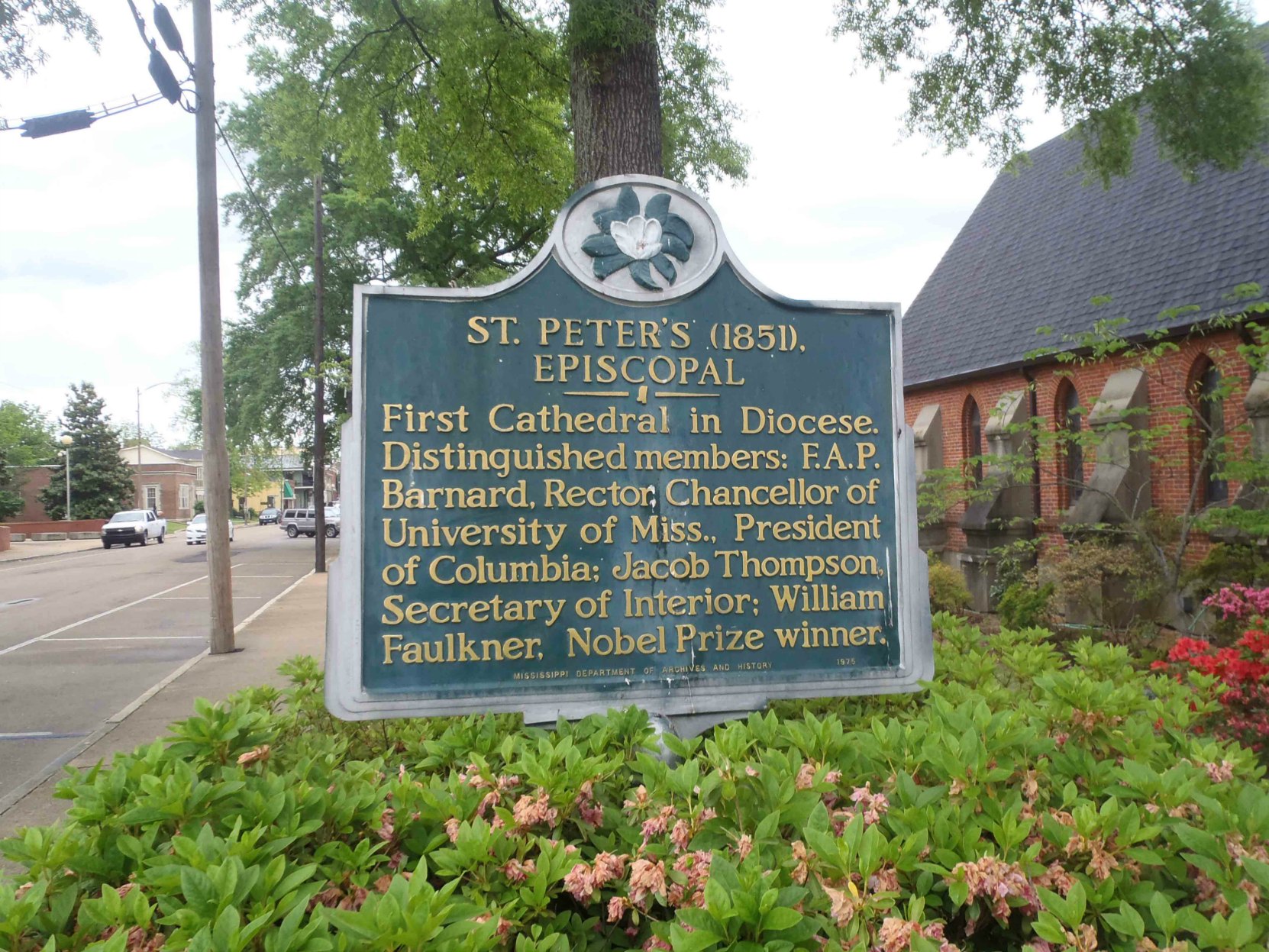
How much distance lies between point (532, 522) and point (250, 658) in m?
8.97

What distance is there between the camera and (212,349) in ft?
36.9

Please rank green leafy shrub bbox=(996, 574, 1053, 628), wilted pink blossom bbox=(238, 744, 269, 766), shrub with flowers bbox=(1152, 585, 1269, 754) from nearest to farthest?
1. wilted pink blossom bbox=(238, 744, 269, 766)
2. shrub with flowers bbox=(1152, 585, 1269, 754)
3. green leafy shrub bbox=(996, 574, 1053, 628)

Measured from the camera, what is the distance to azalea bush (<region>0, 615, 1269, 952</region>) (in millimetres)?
2010

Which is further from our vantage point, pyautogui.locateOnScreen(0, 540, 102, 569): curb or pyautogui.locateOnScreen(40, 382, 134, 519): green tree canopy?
pyautogui.locateOnScreen(40, 382, 134, 519): green tree canopy

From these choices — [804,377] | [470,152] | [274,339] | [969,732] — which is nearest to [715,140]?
[470,152]

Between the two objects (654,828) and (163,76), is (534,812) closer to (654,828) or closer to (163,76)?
(654,828)

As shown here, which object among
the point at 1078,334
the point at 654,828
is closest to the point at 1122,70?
the point at 1078,334

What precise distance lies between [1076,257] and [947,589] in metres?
8.29

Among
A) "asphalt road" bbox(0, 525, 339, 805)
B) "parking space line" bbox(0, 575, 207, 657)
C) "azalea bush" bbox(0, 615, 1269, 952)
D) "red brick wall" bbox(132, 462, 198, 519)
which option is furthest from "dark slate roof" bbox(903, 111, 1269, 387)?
"red brick wall" bbox(132, 462, 198, 519)

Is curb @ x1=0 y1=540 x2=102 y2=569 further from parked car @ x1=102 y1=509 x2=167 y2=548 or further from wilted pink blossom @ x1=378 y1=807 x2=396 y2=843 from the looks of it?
wilted pink blossom @ x1=378 y1=807 x2=396 y2=843

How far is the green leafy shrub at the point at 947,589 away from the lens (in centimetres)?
1455

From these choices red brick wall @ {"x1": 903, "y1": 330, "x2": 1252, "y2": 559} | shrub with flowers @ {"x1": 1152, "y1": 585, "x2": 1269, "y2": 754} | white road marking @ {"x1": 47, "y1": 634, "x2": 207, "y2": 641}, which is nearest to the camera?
shrub with flowers @ {"x1": 1152, "y1": 585, "x2": 1269, "y2": 754}

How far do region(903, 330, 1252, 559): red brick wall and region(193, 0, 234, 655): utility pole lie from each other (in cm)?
1155

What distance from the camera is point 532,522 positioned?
10.8 feet
